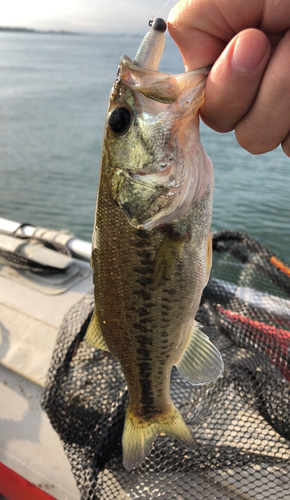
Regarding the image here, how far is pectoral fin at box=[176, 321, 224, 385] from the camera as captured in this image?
202cm

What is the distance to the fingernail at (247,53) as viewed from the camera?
4.42 feet

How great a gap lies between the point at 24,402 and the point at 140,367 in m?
1.60

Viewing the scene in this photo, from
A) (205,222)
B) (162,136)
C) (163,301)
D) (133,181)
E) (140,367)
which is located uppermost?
(162,136)

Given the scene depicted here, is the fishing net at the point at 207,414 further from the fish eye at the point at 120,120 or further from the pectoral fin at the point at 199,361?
the fish eye at the point at 120,120

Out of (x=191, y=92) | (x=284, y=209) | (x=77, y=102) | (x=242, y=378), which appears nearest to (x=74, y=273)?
(x=242, y=378)

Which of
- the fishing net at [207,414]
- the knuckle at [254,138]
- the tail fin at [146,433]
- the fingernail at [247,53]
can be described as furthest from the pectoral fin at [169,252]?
the fishing net at [207,414]

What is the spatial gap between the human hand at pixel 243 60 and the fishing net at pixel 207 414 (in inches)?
67.1

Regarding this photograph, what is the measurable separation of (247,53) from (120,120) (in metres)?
0.59

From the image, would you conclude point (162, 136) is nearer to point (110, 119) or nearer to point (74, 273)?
point (110, 119)

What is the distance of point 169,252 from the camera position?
1735 mm

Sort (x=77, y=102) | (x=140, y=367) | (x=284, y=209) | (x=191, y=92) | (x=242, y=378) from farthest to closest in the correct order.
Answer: (x=77, y=102), (x=284, y=209), (x=242, y=378), (x=140, y=367), (x=191, y=92)

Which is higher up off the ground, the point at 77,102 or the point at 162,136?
the point at 162,136

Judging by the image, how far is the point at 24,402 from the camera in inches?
124

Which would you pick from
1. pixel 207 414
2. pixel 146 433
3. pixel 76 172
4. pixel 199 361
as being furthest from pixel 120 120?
pixel 76 172
